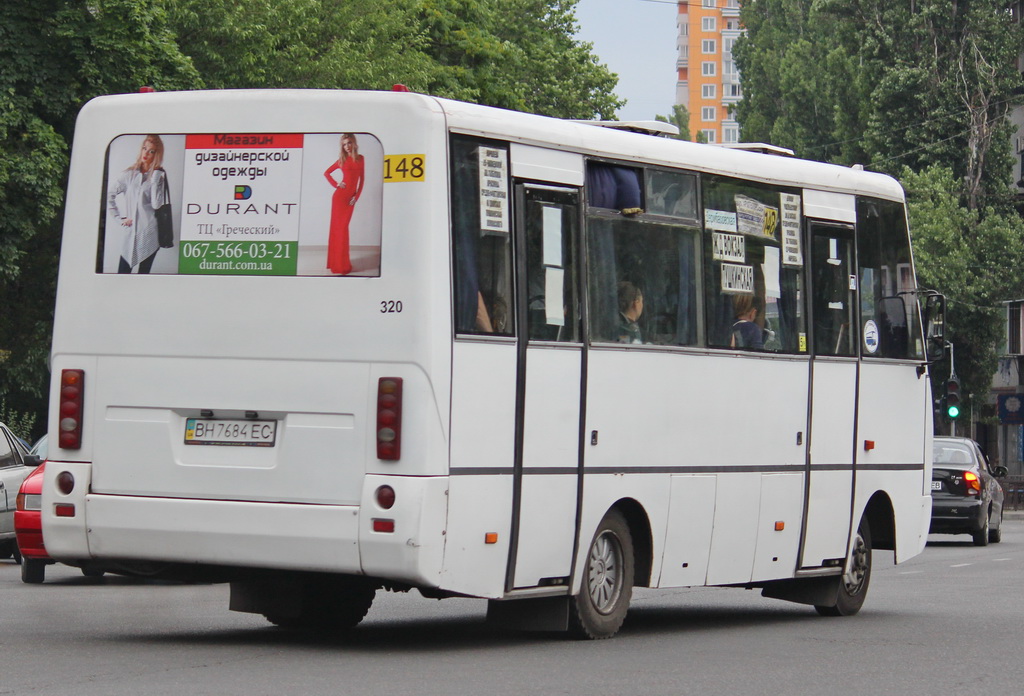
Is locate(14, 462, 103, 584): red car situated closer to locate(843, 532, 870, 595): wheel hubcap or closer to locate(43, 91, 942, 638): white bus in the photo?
locate(43, 91, 942, 638): white bus

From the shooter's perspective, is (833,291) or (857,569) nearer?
(833,291)

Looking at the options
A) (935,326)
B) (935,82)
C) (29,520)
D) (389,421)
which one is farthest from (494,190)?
(935,82)

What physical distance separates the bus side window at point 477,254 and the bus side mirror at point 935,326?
542 cm

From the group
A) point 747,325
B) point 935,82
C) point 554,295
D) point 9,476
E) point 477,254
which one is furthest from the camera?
point 935,82

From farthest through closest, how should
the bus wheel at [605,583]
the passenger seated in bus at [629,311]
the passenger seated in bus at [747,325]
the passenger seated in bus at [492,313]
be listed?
1. the passenger seated in bus at [747,325]
2. the passenger seated in bus at [629,311]
3. the bus wheel at [605,583]
4. the passenger seated in bus at [492,313]

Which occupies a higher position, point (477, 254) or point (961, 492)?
point (477, 254)

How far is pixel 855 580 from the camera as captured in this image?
50.9ft

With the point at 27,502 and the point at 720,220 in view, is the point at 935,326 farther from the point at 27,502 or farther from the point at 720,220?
the point at 27,502

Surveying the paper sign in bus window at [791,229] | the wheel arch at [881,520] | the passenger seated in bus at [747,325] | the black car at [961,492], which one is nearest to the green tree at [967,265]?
the black car at [961,492]

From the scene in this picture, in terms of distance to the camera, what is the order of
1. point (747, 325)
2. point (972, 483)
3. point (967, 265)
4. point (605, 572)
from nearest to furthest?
point (605, 572)
point (747, 325)
point (972, 483)
point (967, 265)

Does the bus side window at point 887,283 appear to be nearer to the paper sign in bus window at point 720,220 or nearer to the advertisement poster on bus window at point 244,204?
the paper sign in bus window at point 720,220

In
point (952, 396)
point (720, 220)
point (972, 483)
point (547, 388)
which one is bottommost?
point (972, 483)

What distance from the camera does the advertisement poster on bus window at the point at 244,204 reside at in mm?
10930

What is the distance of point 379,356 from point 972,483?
20.5 meters
